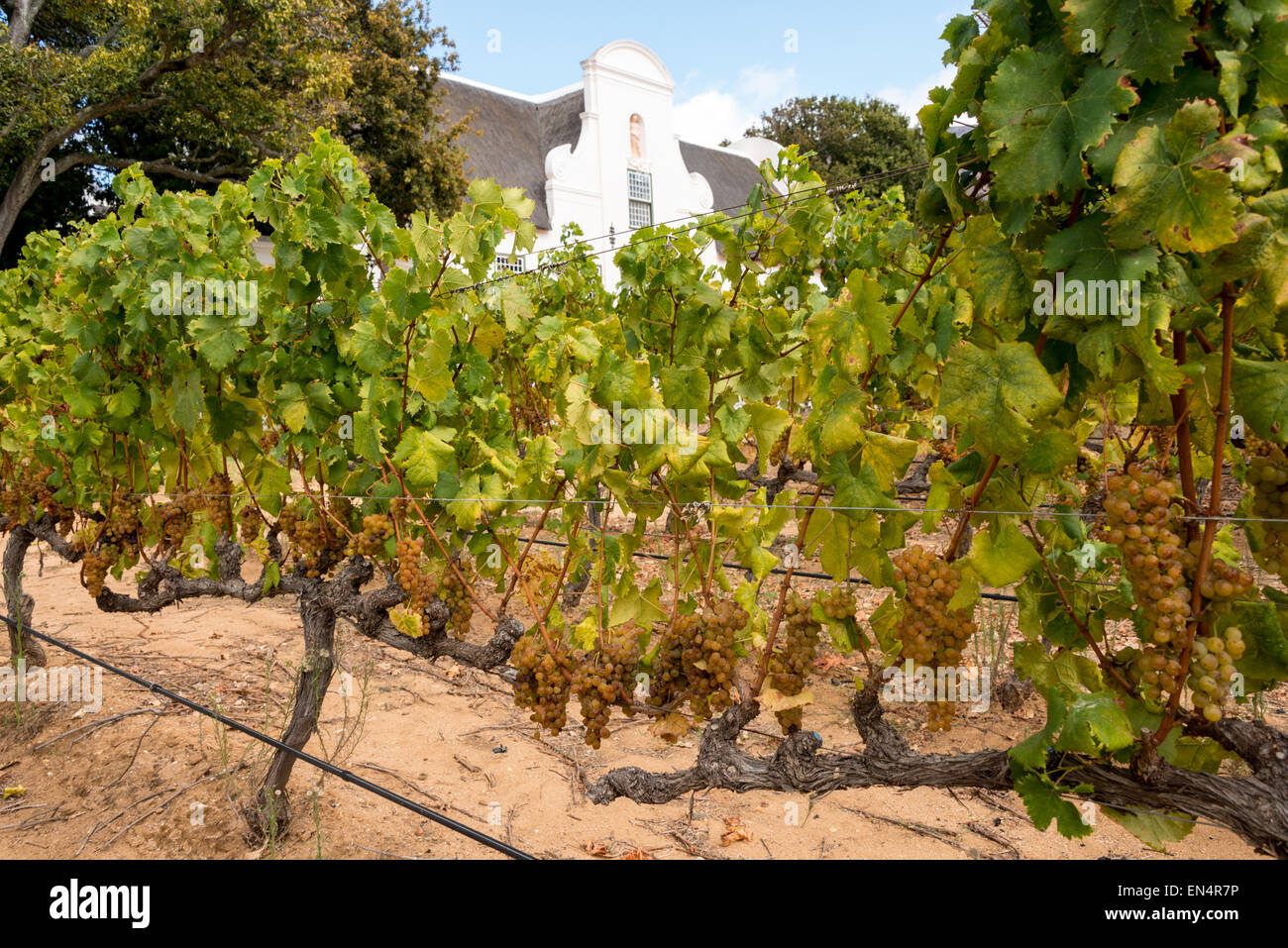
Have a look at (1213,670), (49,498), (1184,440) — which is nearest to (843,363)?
(1184,440)

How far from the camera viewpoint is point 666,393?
7.16ft

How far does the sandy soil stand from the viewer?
10.8ft

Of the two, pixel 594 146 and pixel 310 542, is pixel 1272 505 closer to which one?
pixel 310 542

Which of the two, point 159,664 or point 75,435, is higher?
point 75,435

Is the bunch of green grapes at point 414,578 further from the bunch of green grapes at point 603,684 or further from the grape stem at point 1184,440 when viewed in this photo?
the grape stem at point 1184,440

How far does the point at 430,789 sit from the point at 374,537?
5.17 feet

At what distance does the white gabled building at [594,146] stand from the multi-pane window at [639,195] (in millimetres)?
28

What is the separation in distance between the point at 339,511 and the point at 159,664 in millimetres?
3076

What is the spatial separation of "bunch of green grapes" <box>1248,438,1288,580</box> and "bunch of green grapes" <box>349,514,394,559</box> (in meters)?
2.29

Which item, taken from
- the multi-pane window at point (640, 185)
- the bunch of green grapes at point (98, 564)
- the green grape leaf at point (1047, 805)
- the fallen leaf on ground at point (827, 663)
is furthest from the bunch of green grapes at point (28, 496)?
the multi-pane window at point (640, 185)

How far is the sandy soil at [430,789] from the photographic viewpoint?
3285 mm
